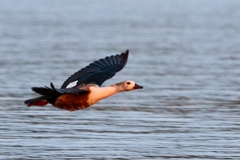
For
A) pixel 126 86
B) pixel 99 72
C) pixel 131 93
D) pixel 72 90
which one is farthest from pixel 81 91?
pixel 131 93

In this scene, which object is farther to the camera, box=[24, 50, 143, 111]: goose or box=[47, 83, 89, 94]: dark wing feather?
box=[24, 50, 143, 111]: goose

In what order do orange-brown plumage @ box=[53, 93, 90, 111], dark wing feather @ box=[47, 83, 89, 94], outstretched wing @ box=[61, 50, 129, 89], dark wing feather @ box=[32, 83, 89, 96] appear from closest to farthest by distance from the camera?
1. dark wing feather @ box=[32, 83, 89, 96]
2. dark wing feather @ box=[47, 83, 89, 94]
3. orange-brown plumage @ box=[53, 93, 90, 111]
4. outstretched wing @ box=[61, 50, 129, 89]

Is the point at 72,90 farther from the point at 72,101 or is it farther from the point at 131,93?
the point at 131,93

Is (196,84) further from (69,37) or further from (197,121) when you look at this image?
(69,37)

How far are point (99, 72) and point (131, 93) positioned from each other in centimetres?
500

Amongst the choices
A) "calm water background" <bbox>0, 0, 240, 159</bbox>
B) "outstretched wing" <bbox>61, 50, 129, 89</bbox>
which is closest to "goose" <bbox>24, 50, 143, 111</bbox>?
"outstretched wing" <bbox>61, 50, 129, 89</bbox>

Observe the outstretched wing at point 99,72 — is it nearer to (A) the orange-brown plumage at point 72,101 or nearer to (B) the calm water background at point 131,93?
(A) the orange-brown plumage at point 72,101

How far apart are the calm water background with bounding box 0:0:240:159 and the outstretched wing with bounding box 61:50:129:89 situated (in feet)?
2.72

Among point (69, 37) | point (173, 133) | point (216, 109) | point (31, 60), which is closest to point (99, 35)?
point (69, 37)

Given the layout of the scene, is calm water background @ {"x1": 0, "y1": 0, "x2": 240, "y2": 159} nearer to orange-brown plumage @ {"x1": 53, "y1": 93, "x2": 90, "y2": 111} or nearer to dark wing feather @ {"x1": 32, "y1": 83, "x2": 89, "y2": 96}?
orange-brown plumage @ {"x1": 53, "y1": 93, "x2": 90, "y2": 111}

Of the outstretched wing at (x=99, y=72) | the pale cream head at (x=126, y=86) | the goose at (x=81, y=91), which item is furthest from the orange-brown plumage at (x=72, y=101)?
the outstretched wing at (x=99, y=72)

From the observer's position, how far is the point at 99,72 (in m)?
13.0

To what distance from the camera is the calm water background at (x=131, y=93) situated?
479 inches

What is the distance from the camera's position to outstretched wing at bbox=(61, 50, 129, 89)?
12624mm
